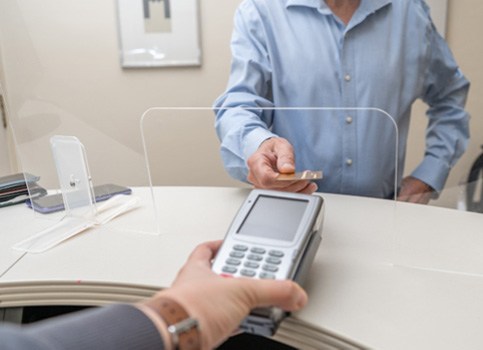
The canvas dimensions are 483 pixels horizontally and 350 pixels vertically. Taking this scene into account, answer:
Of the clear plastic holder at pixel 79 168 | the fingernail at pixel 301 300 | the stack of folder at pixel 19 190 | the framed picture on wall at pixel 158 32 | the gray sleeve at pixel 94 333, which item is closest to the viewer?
the gray sleeve at pixel 94 333

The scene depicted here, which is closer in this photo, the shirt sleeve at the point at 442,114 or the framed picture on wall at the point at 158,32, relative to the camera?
the shirt sleeve at the point at 442,114

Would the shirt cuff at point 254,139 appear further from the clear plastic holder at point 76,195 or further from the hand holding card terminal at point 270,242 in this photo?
the clear plastic holder at point 76,195

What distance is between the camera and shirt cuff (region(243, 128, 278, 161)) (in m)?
0.84

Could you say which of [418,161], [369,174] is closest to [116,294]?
[369,174]

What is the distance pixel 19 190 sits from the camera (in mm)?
1053

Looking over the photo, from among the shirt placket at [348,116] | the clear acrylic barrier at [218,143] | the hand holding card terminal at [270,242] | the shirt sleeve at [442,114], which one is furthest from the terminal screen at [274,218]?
the shirt sleeve at [442,114]

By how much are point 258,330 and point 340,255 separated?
25 centimetres

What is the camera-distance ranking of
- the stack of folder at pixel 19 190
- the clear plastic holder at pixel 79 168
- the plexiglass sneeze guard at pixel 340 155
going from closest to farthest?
the plexiglass sneeze guard at pixel 340 155 < the clear plastic holder at pixel 79 168 < the stack of folder at pixel 19 190

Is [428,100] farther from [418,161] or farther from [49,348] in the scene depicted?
[49,348]

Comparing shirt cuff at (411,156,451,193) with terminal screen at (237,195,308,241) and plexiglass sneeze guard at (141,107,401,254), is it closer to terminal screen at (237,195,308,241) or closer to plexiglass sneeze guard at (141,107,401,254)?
plexiglass sneeze guard at (141,107,401,254)

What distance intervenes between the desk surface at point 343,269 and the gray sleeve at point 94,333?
0.74 ft

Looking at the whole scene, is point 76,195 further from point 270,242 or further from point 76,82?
point 270,242

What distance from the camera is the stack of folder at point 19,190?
101 centimetres

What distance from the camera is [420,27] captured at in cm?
97
